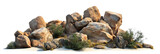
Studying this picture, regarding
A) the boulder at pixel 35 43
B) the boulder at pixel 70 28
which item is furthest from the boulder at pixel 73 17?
the boulder at pixel 35 43

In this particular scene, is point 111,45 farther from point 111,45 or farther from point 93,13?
point 93,13

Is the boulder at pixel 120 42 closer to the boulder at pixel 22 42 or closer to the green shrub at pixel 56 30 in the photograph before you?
the green shrub at pixel 56 30

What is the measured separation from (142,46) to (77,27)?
26.8ft

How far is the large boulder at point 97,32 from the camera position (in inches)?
895

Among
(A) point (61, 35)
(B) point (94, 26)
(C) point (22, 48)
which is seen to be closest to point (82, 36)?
(B) point (94, 26)

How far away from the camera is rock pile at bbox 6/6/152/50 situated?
21.0 meters

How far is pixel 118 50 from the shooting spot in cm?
2031

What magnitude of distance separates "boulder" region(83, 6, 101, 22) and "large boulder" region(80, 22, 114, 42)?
2432mm

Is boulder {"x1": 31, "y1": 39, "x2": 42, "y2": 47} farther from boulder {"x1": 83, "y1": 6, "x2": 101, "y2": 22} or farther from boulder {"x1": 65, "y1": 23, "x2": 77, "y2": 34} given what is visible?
boulder {"x1": 83, "y1": 6, "x2": 101, "y2": 22}

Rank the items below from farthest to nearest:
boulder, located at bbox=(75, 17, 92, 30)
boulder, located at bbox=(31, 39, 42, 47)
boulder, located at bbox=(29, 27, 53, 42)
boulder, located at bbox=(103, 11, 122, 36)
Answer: boulder, located at bbox=(103, 11, 122, 36) < boulder, located at bbox=(75, 17, 92, 30) < boulder, located at bbox=(29, 27, 53, 42) < boulder, located at bbox=(31, 39, 42, 47)

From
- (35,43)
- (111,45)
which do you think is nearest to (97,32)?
(111,45)

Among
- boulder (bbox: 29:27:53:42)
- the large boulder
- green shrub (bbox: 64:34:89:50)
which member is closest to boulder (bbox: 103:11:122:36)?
the large boulder

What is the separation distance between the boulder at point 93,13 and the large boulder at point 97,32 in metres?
2.43

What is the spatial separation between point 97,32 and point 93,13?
367 cm
